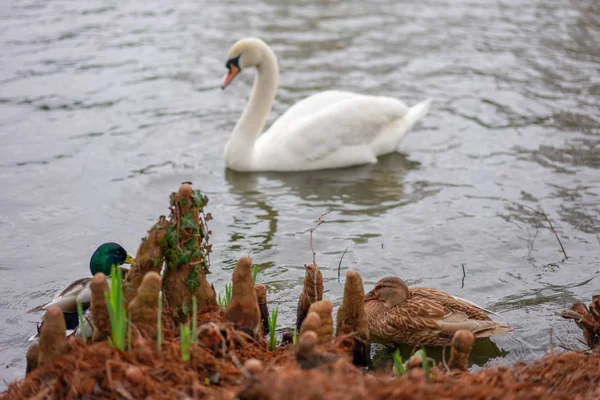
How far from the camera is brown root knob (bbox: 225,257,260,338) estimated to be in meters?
4.46

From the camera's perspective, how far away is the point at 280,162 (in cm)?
921

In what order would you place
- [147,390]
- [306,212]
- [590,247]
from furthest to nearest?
1. [306,212]
2. [590,247]
3. [147,390]

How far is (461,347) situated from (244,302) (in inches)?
47.3

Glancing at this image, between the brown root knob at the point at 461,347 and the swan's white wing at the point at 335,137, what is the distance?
5153mm

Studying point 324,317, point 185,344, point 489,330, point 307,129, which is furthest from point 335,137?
point 185,344

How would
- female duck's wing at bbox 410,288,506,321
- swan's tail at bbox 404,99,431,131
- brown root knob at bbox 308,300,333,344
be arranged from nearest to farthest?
brown root knob at bbox 308,300,333,344
female duck's wing at bbox 410,288,506,321
swan's tail at bbox 404,99,431,131

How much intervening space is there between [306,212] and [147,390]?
15.2 feet

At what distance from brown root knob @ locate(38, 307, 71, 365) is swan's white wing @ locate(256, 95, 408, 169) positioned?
5.40 metres

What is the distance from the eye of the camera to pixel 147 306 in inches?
159

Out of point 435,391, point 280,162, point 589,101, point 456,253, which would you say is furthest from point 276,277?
point 589,101

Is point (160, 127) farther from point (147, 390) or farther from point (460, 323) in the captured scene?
point (147, 390)

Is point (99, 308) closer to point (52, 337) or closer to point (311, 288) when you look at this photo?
point (52, 337)

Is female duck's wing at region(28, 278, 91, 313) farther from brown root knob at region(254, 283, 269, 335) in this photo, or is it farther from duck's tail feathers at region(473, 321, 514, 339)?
duck's tail feathers at region(473, 321, 514, 339)

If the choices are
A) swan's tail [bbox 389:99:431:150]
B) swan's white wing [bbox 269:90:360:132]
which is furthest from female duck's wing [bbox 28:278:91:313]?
swan's tail [bbox 389:99:431:150]
